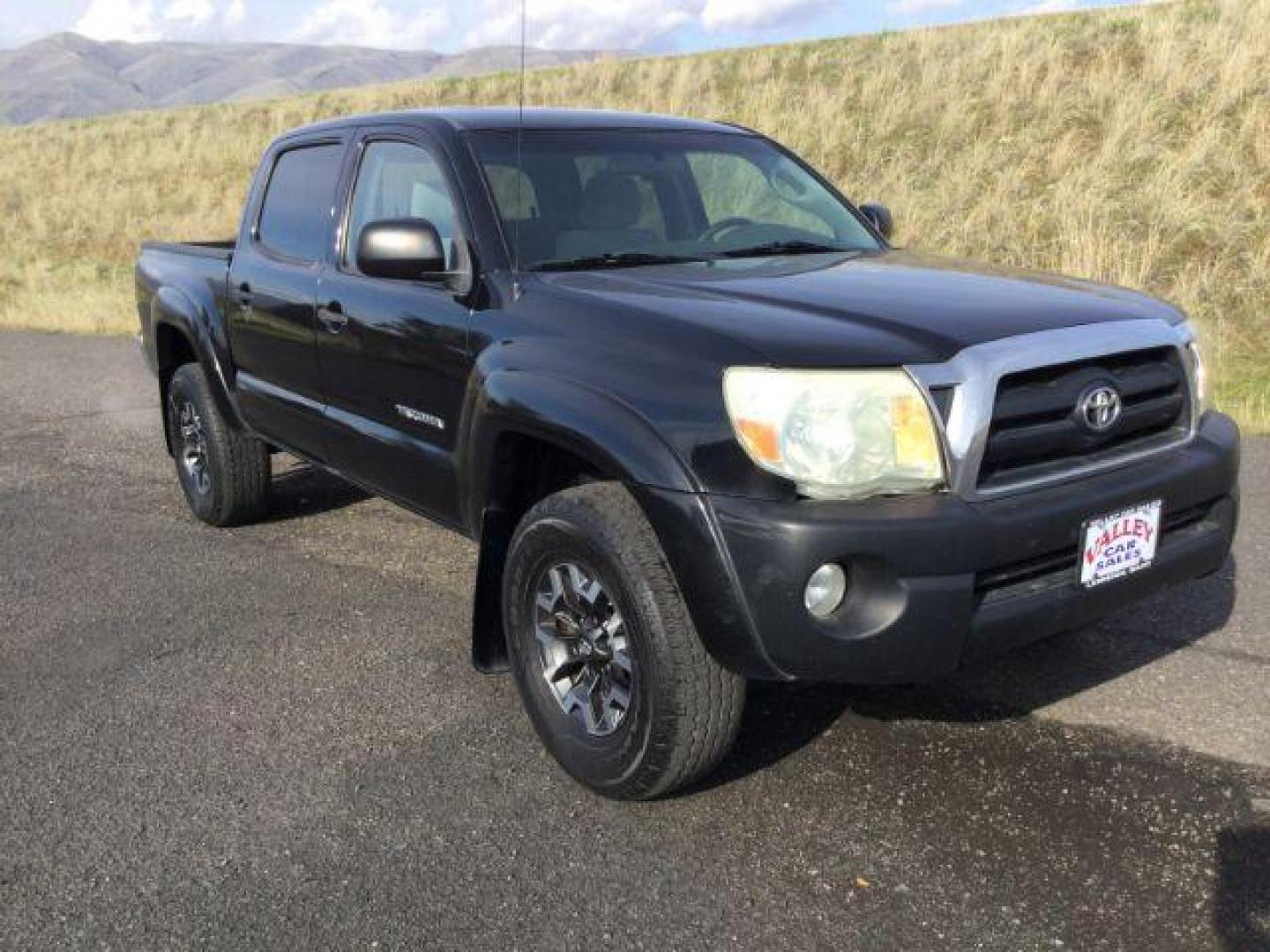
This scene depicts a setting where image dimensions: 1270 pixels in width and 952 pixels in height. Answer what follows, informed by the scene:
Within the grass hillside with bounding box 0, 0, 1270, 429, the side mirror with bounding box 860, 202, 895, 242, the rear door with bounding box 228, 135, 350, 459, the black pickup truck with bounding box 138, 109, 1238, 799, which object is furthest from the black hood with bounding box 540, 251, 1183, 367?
the grass hillside with bounding box 0, 0, 1270, 429

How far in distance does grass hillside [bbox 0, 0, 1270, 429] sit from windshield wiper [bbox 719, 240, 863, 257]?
3981 millimetres

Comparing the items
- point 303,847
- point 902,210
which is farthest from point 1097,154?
point 303,847

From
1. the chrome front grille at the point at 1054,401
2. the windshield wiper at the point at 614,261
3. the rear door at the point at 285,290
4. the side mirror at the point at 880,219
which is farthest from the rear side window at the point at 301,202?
the chrome front grille at the point at 1054,401

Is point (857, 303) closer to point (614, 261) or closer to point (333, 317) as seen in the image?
point (614, 261)

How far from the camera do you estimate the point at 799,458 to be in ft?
8.41

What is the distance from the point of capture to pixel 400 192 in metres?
3.98

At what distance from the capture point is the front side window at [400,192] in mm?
3693

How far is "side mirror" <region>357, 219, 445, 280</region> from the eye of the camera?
3.29 metres

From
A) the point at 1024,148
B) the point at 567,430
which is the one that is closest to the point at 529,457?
the point at 567,430

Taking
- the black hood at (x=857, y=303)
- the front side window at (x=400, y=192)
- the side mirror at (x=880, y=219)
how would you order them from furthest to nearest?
the side mirror at (x=880, y=219) < the front side window at (x=400, y=192) < the black hood at (x=857, y=303)

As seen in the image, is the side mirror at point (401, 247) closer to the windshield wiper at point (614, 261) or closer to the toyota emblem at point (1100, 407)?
the windshield wiper at point (614, 261)

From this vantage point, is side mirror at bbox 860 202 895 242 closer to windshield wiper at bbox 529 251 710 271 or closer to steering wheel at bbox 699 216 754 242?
steering wheel at bbox 699 216 754 242

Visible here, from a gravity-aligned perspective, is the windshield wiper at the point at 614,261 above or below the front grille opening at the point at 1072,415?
above

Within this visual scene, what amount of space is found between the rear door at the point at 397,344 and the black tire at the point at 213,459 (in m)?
1.18
